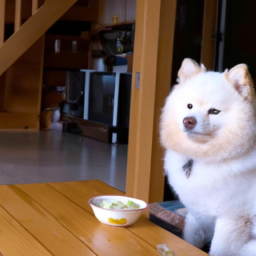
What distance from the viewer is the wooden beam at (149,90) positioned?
2146 millimetres

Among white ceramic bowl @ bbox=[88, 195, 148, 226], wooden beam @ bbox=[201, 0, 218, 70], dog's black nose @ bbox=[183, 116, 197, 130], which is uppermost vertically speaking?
wooden beam @ bbox=[201, 0, 218, 70]

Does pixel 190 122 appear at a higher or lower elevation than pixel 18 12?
lower

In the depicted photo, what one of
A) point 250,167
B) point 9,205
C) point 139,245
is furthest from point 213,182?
point 9,205

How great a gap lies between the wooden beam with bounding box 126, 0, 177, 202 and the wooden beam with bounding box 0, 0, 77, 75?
6.92 ft

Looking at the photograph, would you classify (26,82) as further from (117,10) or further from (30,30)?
(30,30)

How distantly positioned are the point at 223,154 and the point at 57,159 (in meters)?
2.95

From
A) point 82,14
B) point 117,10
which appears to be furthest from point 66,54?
point 117,10

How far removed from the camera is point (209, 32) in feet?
8.39

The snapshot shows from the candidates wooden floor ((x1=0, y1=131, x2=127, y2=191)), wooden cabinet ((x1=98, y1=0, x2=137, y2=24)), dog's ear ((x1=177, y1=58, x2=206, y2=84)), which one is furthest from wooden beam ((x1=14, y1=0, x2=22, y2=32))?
dog's ear ((x1=177, y1=58, x2=206, y2=84))

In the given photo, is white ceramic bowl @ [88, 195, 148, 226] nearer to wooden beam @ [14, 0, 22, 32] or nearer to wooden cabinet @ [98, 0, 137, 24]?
wooden beam @ [14, 0, 22, 32]

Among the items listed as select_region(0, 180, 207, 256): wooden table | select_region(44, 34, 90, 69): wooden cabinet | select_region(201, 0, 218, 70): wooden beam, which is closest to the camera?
select_region(0, 180, 207, 256): wooden table

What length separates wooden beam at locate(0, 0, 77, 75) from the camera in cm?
402

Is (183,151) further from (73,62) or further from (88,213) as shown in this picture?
(73,62)

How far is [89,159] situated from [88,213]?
9.65 feet
